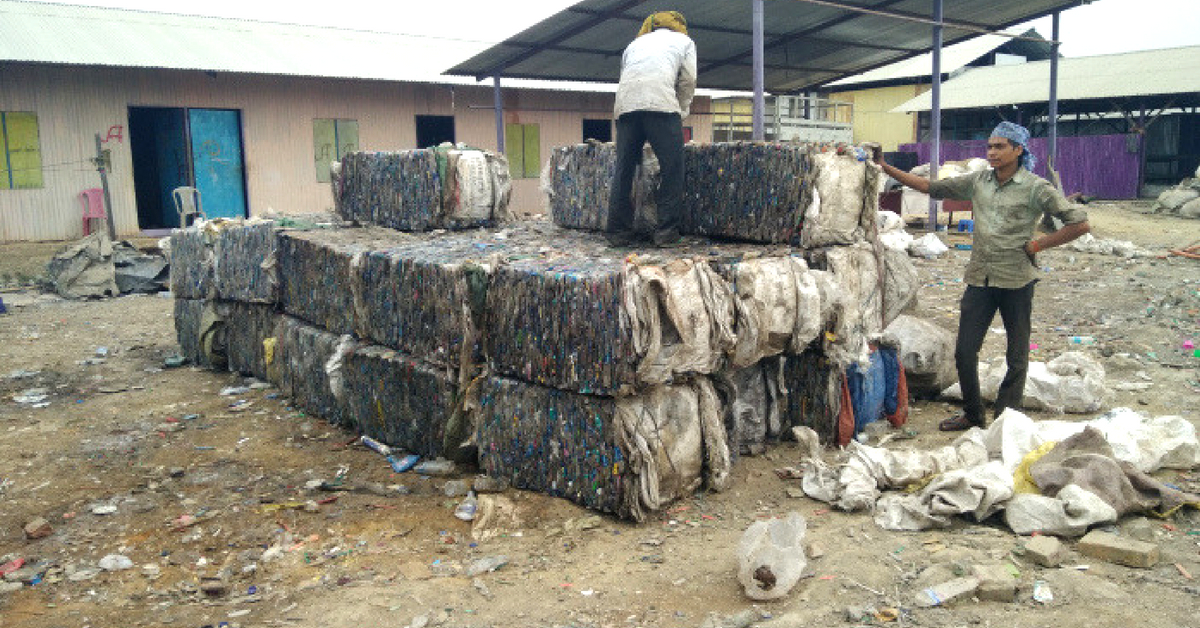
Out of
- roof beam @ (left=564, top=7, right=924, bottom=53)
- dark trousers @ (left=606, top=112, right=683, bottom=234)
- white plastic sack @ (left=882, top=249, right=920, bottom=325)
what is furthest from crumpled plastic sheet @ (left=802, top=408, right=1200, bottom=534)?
roof beam @ (left=564, top=7, right=924, bottom=53)

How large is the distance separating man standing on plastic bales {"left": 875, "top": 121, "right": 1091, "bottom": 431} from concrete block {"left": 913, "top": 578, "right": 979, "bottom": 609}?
2085 millimetres

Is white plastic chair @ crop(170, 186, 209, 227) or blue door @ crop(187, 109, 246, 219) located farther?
blue door @ crop(187, 109, 246, 219)

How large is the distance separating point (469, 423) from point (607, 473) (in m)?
1.05

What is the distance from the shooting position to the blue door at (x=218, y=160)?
46.9ft

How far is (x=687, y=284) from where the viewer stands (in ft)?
12.7

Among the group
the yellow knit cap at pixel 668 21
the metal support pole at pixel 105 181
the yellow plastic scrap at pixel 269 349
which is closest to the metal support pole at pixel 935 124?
the yellow knit cap at pixel 668 21

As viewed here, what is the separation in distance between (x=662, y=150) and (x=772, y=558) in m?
2.63

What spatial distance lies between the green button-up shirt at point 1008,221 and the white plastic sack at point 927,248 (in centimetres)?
682

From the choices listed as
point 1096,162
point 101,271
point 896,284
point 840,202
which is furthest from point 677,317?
point 1096,162

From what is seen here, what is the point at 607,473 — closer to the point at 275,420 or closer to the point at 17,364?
the point at 275,420

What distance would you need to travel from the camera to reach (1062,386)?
5180mm

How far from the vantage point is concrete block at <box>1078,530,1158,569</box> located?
3143mm

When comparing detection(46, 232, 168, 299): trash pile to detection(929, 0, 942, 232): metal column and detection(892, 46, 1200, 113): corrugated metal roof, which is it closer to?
detection(929, 0, 942, 232): metal column

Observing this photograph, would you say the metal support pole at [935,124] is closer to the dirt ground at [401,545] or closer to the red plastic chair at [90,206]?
the dirt ground at [401,545]
